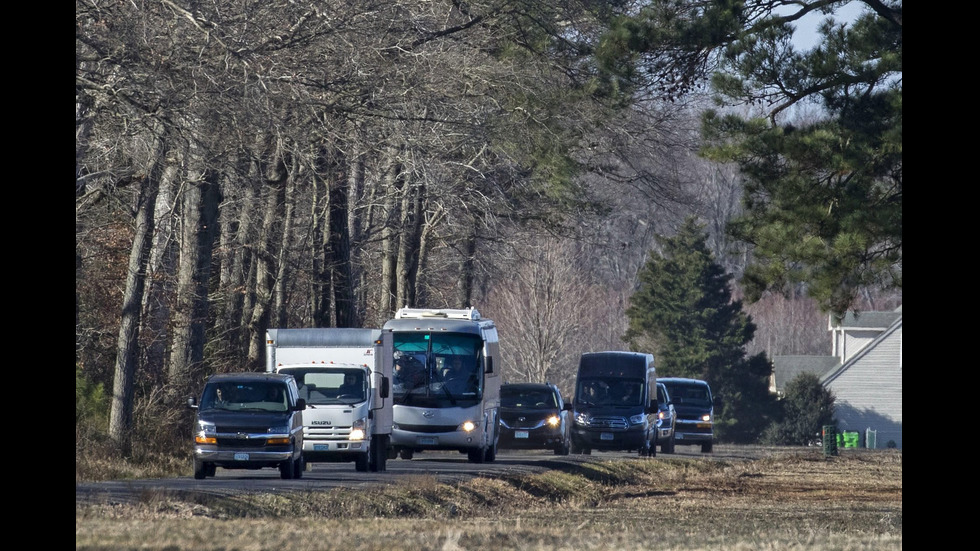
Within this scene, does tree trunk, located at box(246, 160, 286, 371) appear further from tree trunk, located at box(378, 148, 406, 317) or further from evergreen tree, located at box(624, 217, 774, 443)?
evergreen tree, located at box(624, 217, 774, 443)

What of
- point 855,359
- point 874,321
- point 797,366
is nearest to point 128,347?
point 855,359

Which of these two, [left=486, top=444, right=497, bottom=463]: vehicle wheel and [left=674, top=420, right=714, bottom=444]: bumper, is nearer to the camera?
[left=486, top=444, right=497, bottom=463]: vehicle wheel

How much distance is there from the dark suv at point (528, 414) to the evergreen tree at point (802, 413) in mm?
36773

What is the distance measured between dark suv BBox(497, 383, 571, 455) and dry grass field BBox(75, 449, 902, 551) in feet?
14.7

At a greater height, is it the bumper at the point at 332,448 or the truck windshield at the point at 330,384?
the truck windshield at the point at 330,384

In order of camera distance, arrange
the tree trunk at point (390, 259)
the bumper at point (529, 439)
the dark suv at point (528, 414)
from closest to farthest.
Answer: the bumper at point (529, 439) → the dark suv at point (528, 414) → the tree trunk at point (390, 259)

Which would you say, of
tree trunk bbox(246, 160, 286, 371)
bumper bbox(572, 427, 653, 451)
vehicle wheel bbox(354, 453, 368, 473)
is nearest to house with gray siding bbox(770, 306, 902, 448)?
bumper bbox(572, 427, 653, 451)

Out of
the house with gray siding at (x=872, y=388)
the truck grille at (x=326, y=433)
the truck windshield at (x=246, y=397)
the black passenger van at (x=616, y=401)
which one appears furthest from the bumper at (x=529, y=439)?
the house with gray siding at (x=872, y=388)

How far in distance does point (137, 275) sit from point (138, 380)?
4507mm

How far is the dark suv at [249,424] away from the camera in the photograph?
75.1ft

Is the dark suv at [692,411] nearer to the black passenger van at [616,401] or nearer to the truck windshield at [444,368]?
the black passenger van at [616,401]

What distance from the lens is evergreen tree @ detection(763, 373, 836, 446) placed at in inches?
2832
